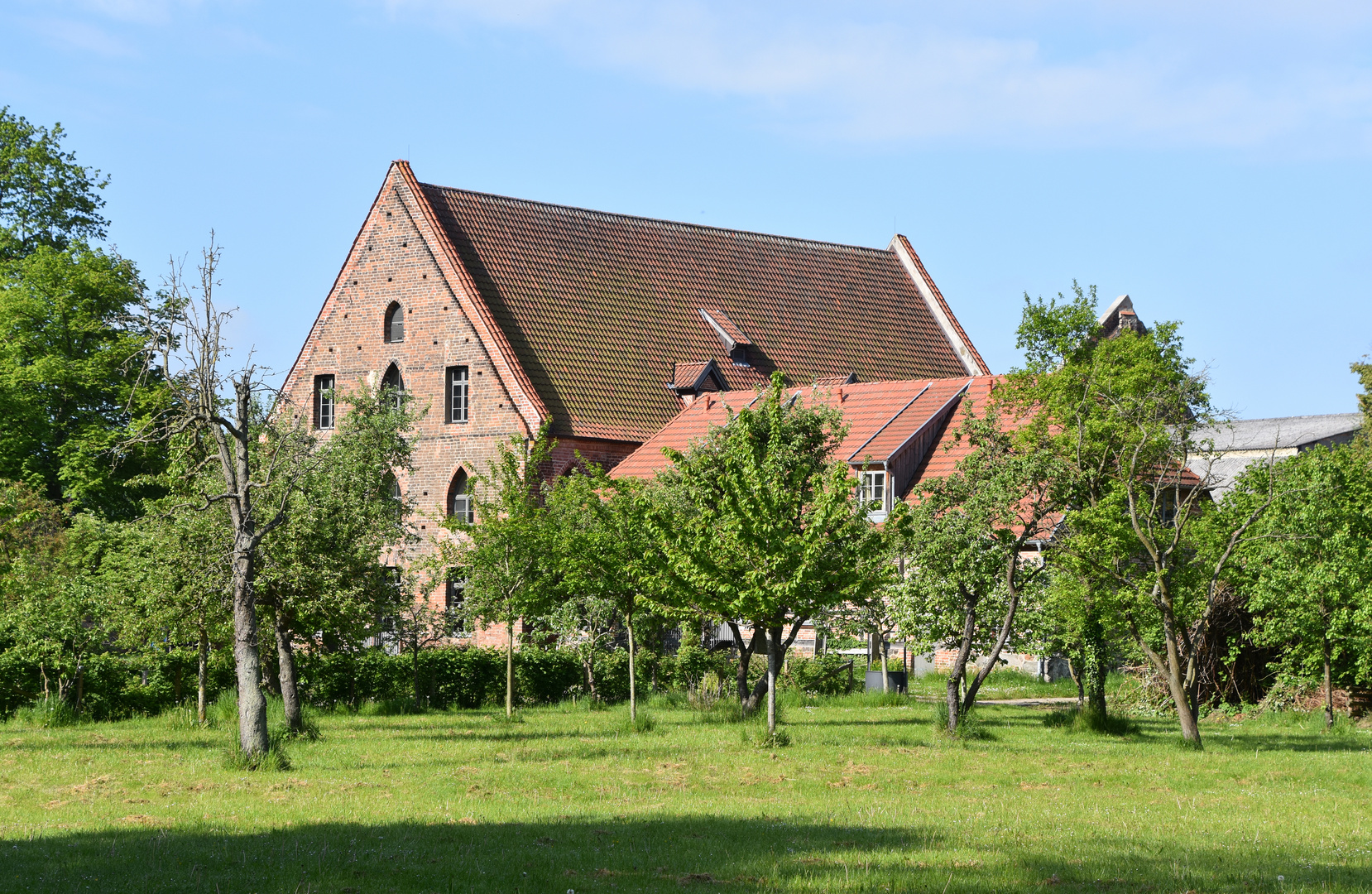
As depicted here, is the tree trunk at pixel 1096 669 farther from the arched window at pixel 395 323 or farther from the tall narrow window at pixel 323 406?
the tall narrow window at pixel 323 406

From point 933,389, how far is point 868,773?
24311 millimetres

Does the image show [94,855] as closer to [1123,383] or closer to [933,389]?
[1123,383]

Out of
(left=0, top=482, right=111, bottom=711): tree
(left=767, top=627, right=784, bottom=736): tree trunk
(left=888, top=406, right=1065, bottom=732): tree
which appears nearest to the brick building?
(left=0, top=482, right=111, bottom=711): tree

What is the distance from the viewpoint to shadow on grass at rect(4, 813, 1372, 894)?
38.3 ft

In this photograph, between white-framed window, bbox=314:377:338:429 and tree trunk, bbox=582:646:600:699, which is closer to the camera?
tree trunk, bbox=582:646:600:699

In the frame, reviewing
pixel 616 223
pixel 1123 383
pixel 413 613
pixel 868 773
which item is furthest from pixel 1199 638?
pixel 616 223

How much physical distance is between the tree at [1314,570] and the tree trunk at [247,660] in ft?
56.7

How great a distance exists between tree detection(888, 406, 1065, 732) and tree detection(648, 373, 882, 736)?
3.05 feet

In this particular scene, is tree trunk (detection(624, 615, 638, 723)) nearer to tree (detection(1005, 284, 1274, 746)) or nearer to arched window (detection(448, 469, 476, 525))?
tree (detection(1005, 284, 1274, 746))

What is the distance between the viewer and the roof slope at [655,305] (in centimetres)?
4481

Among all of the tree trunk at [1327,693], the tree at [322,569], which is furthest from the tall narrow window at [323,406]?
the tree trunk at [1327,693]

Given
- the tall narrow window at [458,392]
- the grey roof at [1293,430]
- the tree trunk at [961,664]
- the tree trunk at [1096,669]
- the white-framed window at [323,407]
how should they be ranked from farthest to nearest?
the grey roof at [1293,430] → the white-framed window at [323,407] → the tall narrow window at [458,392] → the tree trunk at [1096,669] → the tree trunk at [961,664]

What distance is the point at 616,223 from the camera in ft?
169

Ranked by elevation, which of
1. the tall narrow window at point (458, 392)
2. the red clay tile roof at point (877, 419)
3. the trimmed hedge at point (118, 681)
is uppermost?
the tall narrow window at point (458, 392)
